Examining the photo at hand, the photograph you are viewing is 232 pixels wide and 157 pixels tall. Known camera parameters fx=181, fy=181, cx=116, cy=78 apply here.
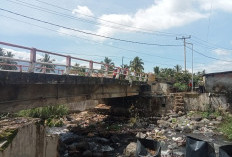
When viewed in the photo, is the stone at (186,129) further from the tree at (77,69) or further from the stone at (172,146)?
the tree at (77,69)

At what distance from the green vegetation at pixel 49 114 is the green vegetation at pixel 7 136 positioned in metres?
10.1

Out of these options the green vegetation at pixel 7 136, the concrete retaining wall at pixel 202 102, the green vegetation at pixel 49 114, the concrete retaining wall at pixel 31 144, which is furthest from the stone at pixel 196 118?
the green vegetation at pixel 7 136

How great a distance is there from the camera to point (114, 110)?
66.6 ft

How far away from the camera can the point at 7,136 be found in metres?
4.54

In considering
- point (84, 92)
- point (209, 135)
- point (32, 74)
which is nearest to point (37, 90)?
point (32, 74)

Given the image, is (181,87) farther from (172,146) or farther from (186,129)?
(172,146)

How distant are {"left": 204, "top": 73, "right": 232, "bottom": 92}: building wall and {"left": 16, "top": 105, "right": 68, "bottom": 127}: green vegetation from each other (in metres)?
15.7

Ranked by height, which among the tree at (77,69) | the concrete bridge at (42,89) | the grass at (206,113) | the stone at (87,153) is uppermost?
the tree at (77,69)

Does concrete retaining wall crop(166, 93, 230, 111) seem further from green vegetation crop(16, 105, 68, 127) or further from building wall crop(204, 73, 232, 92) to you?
green vegetation crop(16, 105, 68, 127)

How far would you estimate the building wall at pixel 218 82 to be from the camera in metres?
18.9

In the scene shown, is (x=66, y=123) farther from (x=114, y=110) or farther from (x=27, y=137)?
(x=27, y=137)

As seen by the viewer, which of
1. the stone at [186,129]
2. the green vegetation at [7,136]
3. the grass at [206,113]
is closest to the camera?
the green vegetation at [7,136]

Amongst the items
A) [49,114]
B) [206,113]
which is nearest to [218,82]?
[206,113]

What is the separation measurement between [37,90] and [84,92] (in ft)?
12.2
